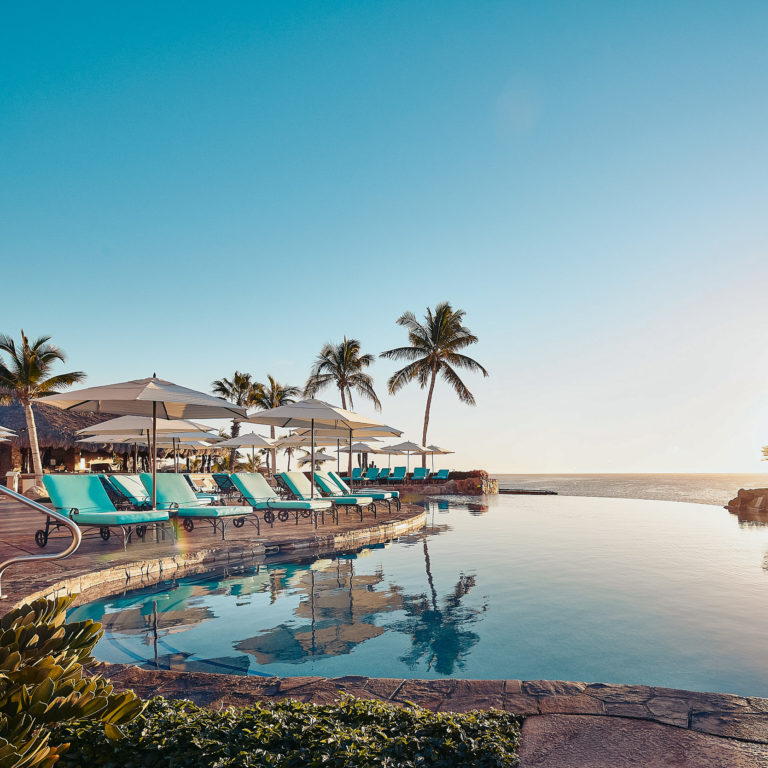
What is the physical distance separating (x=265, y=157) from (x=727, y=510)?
1974cm

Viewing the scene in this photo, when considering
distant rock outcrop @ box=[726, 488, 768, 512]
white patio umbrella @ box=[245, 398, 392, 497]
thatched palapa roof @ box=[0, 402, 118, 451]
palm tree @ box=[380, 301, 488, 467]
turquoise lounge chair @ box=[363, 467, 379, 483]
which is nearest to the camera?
white patio umbrella @ box=[245, 398, 392, 497]

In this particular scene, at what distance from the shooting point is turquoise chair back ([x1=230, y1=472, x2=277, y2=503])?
35.3 feet

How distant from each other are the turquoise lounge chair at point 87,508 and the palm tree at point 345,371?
24.6 m

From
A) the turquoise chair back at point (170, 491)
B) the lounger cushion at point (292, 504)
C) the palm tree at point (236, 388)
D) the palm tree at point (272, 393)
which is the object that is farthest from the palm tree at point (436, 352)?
the turquoise chair back at point (170, 491)

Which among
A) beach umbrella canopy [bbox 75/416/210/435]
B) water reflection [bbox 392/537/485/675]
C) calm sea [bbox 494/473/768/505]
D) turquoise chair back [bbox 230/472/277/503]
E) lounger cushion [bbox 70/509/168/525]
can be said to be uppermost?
beach umbrella canopy [bbox 75/416/210/435]

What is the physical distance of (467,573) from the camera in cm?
723

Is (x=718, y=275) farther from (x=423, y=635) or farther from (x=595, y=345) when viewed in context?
(x=423, y=635)

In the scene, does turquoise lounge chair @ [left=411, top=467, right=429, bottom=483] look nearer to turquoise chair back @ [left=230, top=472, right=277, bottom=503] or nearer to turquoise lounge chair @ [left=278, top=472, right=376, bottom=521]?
turquoise lounge chair @ [left=278, top=472, right=376, bottom=521]

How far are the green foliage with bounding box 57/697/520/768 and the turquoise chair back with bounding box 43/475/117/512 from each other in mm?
6229

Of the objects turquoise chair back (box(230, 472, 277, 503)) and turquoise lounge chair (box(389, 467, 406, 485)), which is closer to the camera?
turquoise chair back (box(230, 472, 277, 503))

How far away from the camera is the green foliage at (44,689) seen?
1481 millimetres

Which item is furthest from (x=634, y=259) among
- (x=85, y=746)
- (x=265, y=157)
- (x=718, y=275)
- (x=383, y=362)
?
(x=85, y=746)

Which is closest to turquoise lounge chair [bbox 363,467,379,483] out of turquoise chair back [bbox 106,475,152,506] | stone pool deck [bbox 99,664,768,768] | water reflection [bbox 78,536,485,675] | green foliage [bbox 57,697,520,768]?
turquoise chair back [bbox 106,475,152,506]

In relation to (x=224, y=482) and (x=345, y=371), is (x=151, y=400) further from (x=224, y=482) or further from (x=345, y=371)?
(x=345, y=371)
